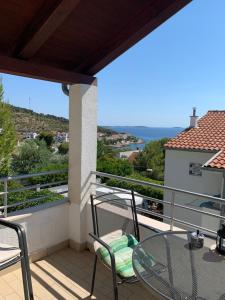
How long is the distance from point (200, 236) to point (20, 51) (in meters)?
2.37

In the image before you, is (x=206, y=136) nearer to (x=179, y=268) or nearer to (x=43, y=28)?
(x=43, y=28)

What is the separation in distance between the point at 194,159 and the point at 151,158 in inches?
426

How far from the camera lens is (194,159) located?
9.85m

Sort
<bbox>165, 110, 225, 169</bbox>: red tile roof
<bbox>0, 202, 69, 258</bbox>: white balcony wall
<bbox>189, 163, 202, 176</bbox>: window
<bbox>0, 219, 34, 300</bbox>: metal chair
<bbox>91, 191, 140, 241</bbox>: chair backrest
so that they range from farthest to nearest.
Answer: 1. <bbox>189, 163, 202, 176</bbox>: window
2. <bbox>165, 110, 225, 169</bbox>: red tile roof
3. <bbox>0, 202, 69, 258</bbox>: white balcony wall
4. <bbox>91, 191, 140, 241</bbox>: chair backrest
5. <bbox>0, 219, 34, 300</bbox>: metal chair

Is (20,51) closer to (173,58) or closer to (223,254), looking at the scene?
(223,254)

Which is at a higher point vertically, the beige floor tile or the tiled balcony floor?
the beige floor tile

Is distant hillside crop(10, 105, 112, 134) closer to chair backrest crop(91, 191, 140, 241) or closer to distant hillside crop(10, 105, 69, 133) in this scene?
distant hillside crop(10, 105, 69, 133)

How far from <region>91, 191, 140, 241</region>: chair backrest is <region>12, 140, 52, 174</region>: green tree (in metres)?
11.8

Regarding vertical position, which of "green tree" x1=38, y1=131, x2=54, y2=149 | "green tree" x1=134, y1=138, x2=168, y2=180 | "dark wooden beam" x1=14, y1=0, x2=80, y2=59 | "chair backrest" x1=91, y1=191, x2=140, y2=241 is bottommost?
"green tree" x1=134, y1=138, x2=168, y2=180

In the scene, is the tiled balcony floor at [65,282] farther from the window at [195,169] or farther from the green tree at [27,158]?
the green tree at [27,158]

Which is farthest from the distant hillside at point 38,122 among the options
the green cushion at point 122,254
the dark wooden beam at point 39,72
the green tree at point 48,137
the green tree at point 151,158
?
the green cushion at point 122,254

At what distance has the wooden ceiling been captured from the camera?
2166mm

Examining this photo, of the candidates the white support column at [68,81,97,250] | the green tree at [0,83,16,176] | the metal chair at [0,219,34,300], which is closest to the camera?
the metal chair at [0,219,34,300]

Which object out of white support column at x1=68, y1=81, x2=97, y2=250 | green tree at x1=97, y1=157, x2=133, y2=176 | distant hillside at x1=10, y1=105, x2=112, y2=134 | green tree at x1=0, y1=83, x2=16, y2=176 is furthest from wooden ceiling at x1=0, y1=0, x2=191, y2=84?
distant hillside at x1=10, y1=105, x2=112, y2=134
